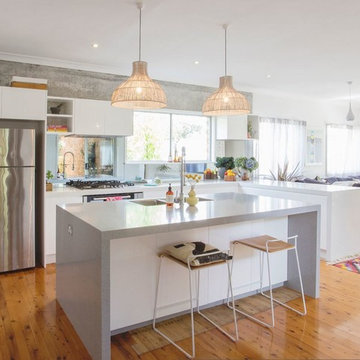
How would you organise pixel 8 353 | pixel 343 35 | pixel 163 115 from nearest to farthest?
pixel 8 353, pixel 343 35, pixel 163 115

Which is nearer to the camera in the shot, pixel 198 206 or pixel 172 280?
pixel 172 280

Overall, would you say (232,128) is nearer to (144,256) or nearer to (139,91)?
(139,91)

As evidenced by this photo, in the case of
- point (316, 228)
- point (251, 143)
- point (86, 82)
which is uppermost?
point (86, 82)

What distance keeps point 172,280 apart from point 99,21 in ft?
8.46

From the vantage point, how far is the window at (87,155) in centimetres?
507

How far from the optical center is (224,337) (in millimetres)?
2580

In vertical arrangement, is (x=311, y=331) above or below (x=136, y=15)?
below

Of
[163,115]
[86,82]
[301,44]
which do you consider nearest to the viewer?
[301,44]

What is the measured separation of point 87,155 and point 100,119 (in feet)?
2.13

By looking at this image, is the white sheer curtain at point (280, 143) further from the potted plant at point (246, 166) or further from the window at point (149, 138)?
the window at point (149, 138)

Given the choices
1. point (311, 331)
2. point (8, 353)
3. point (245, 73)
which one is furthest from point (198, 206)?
point (245, 73)

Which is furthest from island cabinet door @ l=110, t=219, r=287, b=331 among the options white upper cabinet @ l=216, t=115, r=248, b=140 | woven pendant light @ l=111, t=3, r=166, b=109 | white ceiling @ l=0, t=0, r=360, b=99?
white upper cabinet @ l=216, t=115, r=248, b=140

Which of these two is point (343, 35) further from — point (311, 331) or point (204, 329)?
point (204, 329)

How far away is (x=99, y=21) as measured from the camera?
348 centimetres
